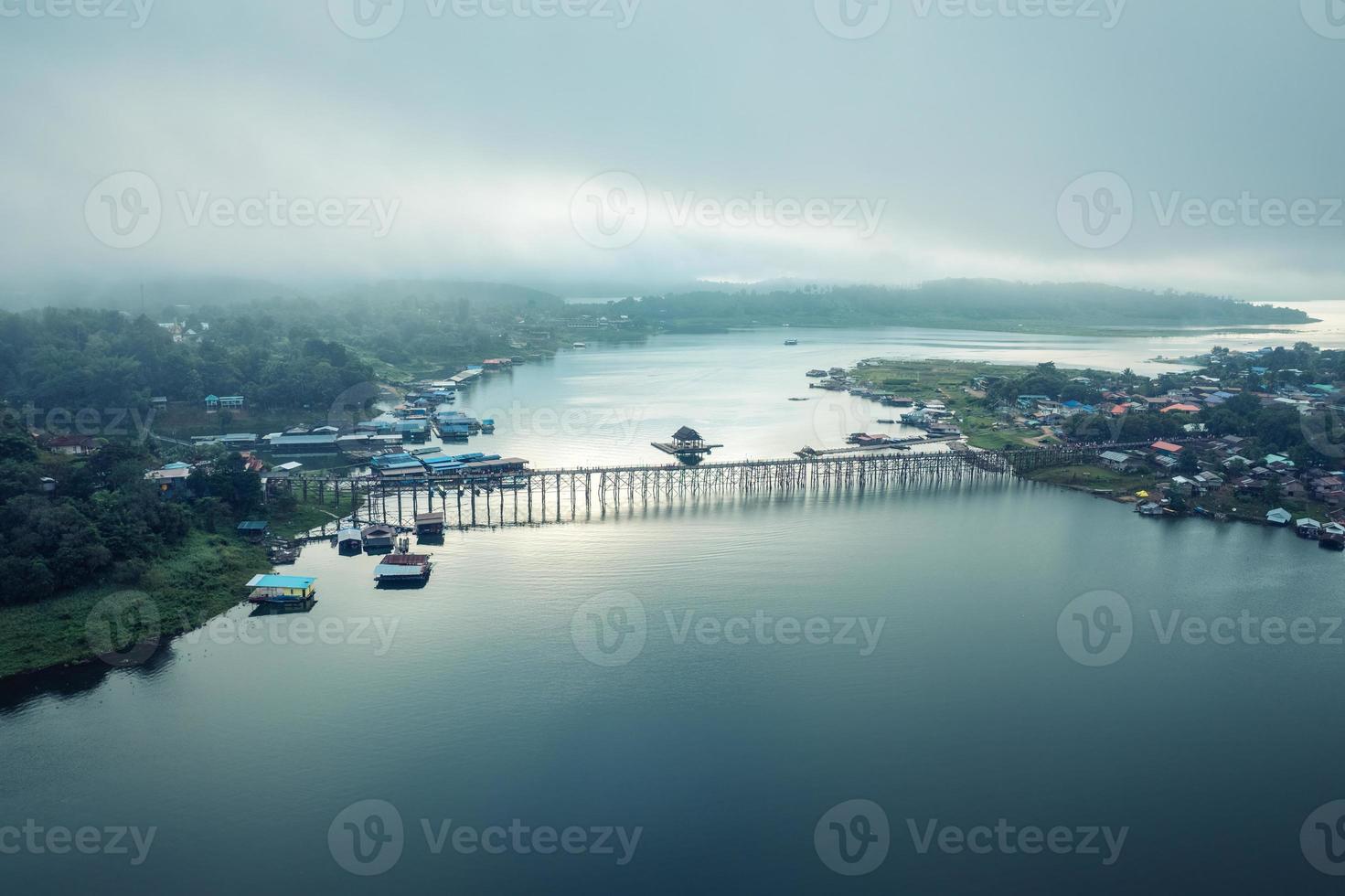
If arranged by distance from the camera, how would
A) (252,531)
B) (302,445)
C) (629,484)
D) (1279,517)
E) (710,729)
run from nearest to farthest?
1. (710,729)
2. (252,531)
3. (1279,517)
4. (629,484)
5. (302,445)

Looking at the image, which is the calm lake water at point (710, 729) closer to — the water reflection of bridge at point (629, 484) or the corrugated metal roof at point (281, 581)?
the corrugated metal roof at point (281, 581)

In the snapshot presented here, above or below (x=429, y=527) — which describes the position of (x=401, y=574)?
below

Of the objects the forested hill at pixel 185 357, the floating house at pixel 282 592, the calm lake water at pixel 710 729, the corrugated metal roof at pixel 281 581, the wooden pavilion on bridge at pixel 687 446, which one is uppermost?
the forested hill at pixel 185 357

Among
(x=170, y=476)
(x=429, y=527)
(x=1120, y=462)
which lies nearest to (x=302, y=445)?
(x=170, y=476)

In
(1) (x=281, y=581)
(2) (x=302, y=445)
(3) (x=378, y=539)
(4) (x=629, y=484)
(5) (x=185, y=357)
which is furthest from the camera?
(5) (x=185, y=357)

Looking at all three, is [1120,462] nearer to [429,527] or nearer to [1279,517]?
[1279,517]

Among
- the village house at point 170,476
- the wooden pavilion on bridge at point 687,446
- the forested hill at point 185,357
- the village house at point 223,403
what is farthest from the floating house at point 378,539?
the village house at point 223,403

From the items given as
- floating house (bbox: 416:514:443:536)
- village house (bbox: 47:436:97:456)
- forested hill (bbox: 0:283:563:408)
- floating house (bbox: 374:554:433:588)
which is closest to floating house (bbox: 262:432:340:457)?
village house (bbox: 47:436:97:456)
